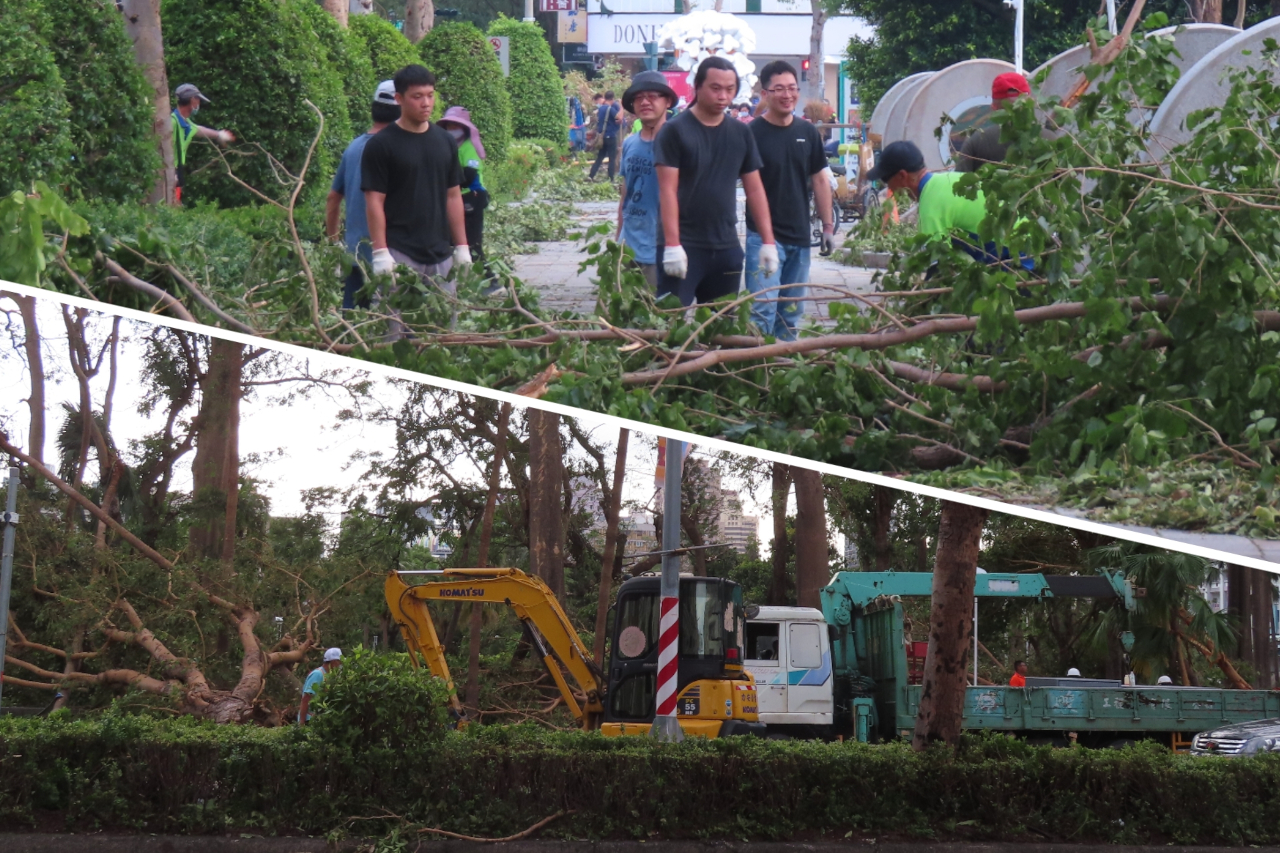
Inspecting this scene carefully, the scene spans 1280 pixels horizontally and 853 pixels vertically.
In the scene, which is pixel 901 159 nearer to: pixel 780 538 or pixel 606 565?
pixel 780 538

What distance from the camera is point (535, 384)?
12.5 ft

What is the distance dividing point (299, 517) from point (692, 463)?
3982 millimetres

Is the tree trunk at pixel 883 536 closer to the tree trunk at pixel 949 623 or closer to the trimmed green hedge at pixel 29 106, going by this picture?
the tree trunk at pixel 949 623

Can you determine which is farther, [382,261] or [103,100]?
[103,100]

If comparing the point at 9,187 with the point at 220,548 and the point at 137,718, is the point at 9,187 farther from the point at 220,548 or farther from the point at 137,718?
the point at 220,548

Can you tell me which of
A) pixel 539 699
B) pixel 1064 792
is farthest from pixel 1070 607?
pixel 1064 792

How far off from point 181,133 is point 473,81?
7.03ft

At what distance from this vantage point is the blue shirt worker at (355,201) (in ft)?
15.4

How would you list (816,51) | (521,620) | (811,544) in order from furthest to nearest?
(811,544) → (521,620) → (816,51)

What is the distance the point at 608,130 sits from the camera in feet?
26.3

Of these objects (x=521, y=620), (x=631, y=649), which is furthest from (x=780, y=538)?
(x=521, y=620)

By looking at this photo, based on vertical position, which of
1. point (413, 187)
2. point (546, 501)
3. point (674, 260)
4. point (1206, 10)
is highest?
point (1206, 10)

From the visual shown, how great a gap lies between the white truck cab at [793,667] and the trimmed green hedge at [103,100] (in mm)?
4344

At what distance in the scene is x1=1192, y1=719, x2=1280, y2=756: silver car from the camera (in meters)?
7.59
